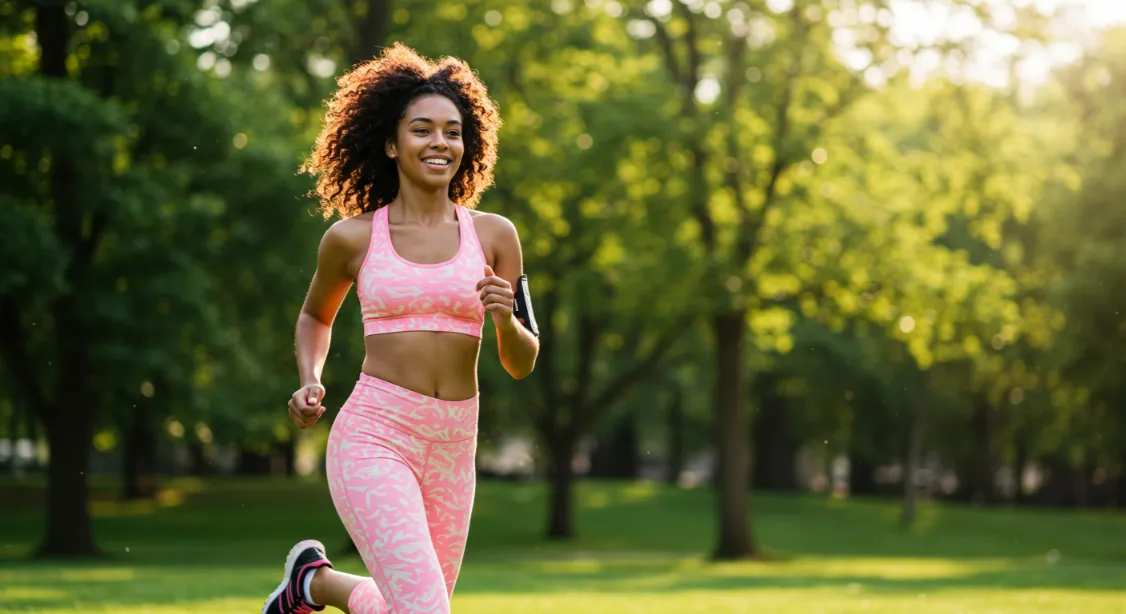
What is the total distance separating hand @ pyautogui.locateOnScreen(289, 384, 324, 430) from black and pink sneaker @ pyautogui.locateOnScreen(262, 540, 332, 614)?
852mm

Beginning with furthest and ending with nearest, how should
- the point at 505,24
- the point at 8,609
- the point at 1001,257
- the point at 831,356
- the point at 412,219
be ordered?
the point at 831,356
the point at 1001,257
the point at 505,24
the point at 8,609
the point at 412,219

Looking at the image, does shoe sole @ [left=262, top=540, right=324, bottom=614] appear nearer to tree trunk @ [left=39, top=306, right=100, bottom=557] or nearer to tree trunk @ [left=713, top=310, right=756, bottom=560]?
tree trunk @ [left=39, top=306, right=100, bottom=557]

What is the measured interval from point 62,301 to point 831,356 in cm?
2466

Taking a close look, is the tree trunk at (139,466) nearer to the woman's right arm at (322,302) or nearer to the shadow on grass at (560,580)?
the shadow on grass at (560,580)

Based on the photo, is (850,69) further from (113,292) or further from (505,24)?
(113,292)

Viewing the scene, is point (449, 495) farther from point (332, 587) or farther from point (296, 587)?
point (296, 587)

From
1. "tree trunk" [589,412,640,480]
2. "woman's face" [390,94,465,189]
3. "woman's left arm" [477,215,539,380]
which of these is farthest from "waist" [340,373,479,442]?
"tree trunk" [589,412,640,480]

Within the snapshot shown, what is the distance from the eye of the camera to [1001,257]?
130 ft

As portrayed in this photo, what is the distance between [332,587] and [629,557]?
23293 millimetres

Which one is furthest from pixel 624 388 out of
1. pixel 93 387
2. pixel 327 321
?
pixel 327 321

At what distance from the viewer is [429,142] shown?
5395mm

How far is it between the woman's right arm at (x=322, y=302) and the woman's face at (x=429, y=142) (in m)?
0.34

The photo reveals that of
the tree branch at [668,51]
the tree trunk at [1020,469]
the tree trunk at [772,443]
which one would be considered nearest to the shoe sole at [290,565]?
the tree branch at [668,51]

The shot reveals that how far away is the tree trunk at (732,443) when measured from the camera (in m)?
25.6
